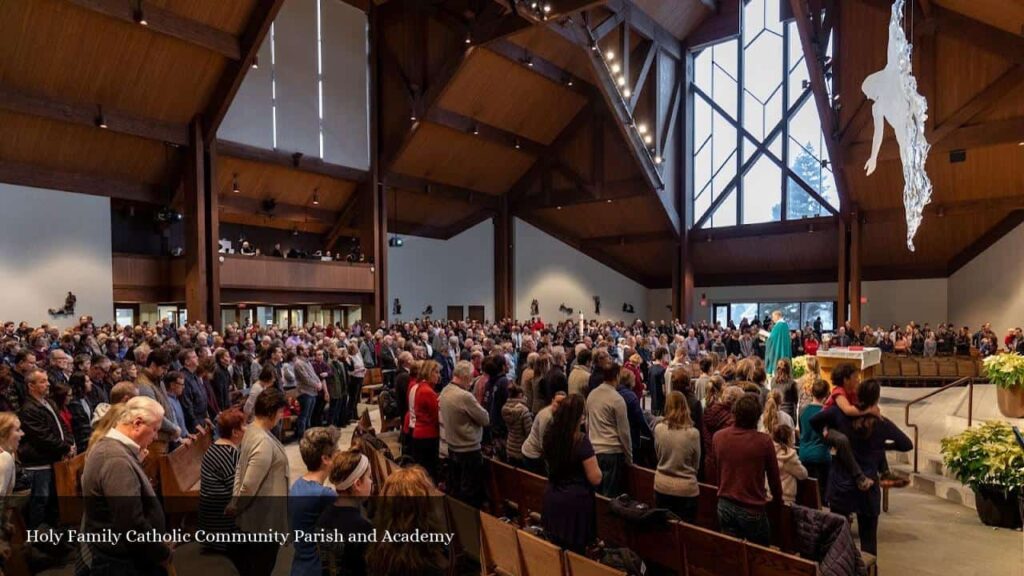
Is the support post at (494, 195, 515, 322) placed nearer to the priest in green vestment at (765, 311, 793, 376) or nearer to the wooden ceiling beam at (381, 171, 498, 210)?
the wooden ceiling beam at (381, 171, 498, 210)

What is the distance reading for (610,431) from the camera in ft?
12.6

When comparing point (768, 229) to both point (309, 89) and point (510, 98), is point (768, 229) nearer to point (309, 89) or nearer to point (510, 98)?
point (510, 98)

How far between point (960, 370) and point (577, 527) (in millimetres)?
12933

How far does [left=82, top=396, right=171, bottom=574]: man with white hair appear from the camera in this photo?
219 cm

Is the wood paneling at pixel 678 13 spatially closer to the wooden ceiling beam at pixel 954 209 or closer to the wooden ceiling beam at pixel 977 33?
the wooden ceiling beam at pixel 977 33

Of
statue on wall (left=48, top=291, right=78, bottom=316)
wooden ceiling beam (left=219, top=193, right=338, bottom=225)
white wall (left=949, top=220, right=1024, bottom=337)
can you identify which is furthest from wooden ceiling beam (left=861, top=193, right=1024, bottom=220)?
statue on wall (left=48, top=291, right=78, bottom=316)

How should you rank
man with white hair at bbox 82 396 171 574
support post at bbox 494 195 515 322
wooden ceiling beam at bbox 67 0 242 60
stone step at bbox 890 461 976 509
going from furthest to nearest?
support post at bbox 494 195 515 322 → wooden ceiling beam at bbox 67 0 242 60 → stone step at bbox 890 461 976 509 → man with white hair at bbox 82 396 171 574

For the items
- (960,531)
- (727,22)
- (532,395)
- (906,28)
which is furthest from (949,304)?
(532,395)

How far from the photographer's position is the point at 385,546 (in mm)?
1908

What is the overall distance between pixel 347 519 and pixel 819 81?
546 inches

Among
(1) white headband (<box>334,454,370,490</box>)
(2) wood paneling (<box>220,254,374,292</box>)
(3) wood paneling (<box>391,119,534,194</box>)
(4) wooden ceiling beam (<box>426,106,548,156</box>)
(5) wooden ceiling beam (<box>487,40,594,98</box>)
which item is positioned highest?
(5) wooden ceiling beam (<box>487,40,594,98</box>)

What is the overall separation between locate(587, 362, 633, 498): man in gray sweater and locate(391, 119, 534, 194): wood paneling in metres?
13.0

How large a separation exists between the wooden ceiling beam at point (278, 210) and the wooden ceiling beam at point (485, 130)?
4.38 m

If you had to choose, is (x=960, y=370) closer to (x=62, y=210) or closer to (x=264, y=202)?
(x=264, y=202)
